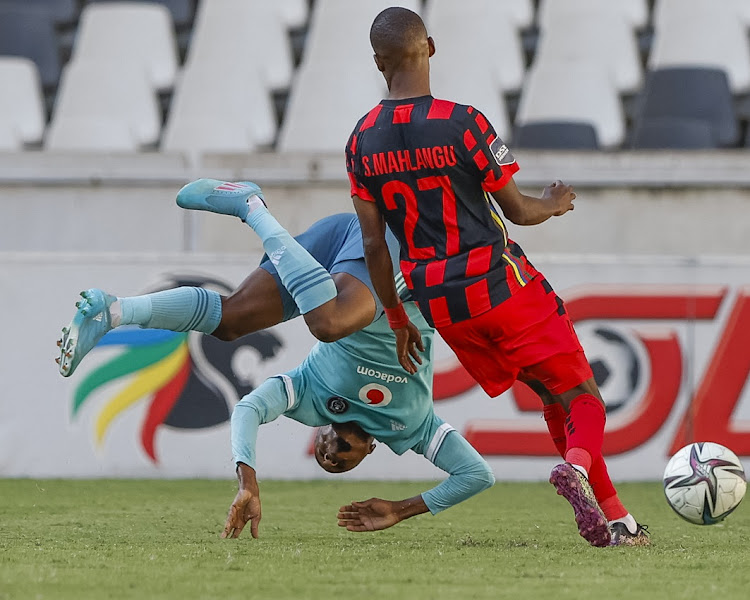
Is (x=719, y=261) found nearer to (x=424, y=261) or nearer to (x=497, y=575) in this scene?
(x=424, y=261)

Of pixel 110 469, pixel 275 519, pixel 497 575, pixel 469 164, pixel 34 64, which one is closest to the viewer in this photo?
pixel 497 575

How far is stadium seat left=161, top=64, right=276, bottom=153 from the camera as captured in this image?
12.6m

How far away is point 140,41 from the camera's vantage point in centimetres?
1417

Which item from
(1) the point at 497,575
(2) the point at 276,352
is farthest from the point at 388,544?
(2) the point at 276,352

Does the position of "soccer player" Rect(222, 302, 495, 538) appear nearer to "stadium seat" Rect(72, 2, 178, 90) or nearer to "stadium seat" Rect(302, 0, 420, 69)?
"stadium seat" Rect(302, 0, 420, 69)

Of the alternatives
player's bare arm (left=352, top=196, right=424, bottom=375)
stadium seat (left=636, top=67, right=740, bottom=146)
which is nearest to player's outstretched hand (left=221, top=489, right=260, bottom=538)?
player's bare arm (left=352, top=196, right=424, bottom=375)

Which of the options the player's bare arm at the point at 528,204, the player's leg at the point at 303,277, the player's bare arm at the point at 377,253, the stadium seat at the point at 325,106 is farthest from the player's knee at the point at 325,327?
the stadium seat at the point at 325,106

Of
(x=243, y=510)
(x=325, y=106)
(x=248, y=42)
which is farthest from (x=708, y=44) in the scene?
(x=243, y=510)

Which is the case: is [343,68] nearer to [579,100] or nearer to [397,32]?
[579,100]

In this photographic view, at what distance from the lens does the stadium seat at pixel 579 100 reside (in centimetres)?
1231

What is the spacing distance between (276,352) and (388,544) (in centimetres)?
352

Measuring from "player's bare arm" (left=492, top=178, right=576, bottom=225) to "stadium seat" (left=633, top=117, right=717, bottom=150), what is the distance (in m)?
7.08

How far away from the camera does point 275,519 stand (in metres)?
5.59

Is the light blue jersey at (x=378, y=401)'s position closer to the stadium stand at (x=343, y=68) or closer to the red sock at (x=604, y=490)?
the red sock at (x=604, y=490)
